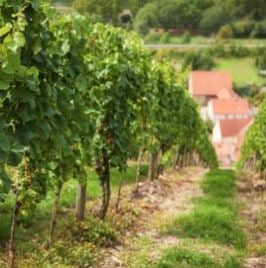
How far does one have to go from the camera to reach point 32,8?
6816mm

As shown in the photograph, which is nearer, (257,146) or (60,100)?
(60,100)

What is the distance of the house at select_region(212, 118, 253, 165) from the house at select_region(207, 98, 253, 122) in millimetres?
1750

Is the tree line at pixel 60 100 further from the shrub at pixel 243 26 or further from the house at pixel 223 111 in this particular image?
the house at pixel 223 111

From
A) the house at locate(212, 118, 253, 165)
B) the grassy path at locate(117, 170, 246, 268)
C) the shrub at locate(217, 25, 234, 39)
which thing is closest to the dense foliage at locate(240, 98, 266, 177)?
the shrub at locate(217, 25, 234, 39)

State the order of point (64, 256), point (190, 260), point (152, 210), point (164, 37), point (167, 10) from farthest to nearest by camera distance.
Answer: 1. point (164, 37)
2. point (152, 210)
3. point (167, 10)
4. point (190, 260)
5. point (64, 256)

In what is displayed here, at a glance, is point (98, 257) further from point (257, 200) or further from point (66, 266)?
point (257, 200)

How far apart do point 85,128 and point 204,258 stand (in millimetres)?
3006

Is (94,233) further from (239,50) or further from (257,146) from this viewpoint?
(239,50)

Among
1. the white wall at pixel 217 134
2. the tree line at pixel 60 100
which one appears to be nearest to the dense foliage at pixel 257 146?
the tree line at pixel 60 100

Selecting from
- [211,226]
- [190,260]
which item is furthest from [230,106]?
[190,260]

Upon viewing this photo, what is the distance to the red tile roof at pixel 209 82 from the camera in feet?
345

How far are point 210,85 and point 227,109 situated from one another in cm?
962

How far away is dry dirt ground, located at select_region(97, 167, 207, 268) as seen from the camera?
417 inches

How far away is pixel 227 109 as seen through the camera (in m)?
103
